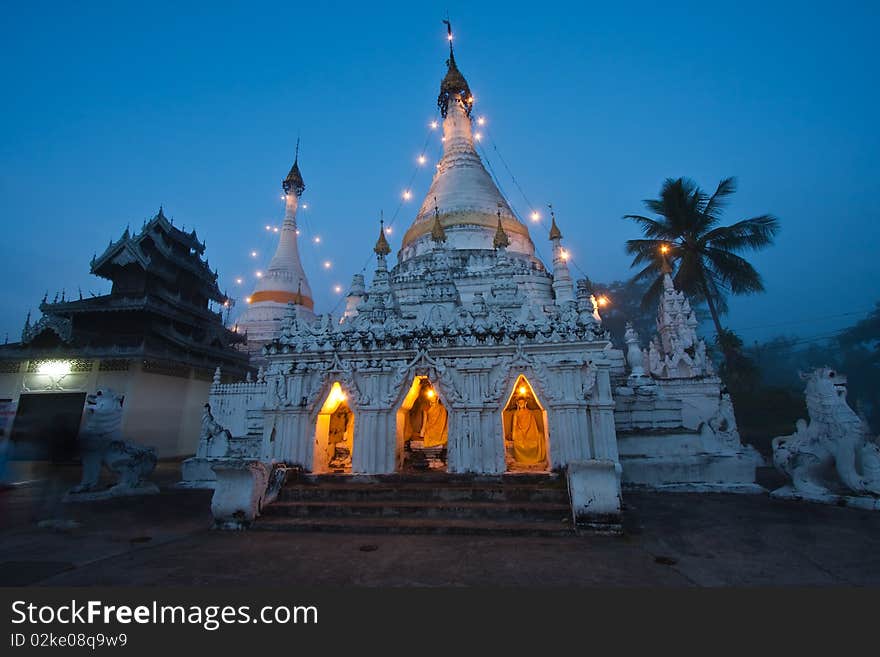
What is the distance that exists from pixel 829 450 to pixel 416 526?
922 cm


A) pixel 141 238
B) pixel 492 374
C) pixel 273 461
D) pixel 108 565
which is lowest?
pixel 108 565

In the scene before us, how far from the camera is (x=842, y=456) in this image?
8406 mm

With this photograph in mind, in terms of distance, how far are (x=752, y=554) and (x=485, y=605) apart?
4145 mm

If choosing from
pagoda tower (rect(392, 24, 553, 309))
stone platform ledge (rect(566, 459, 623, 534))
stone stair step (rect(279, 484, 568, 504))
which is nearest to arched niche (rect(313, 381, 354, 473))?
stone stair step (rect(279, 484, 568, 504))

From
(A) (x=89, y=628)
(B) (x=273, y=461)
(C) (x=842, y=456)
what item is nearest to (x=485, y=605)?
(A) (x=89, y=628)

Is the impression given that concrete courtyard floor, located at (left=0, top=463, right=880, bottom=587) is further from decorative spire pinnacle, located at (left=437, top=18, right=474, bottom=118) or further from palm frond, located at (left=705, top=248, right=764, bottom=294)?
decorative spire pinnacle, located at (left=437, top=18, right=474, bottom=118)

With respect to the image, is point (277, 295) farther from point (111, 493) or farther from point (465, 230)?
point (111, 493)

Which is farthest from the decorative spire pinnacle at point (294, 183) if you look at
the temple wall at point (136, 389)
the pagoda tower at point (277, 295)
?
the temple wall at point (136, 389)

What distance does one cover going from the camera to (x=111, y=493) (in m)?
10.3

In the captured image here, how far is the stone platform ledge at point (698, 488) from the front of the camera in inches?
382

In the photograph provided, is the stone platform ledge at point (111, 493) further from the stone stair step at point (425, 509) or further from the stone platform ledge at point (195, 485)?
the stone stair step at point (425, 509)

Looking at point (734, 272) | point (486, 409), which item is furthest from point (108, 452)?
point (734, 272)

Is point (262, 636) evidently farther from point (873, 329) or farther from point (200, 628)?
point (873, 329)

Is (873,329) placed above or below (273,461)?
above
